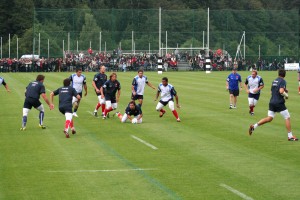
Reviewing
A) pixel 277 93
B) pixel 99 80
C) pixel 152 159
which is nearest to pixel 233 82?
pixel 99 80

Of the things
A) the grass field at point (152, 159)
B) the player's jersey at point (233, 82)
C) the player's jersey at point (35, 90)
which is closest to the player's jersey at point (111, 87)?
the grass field at point (152, 159)

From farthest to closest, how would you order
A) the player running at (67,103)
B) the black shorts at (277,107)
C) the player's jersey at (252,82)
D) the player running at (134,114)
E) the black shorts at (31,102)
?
1. the player's jersey at (252,82)
2. the player running at (134,114)
3. the black shorts at (31,102)
4. the player running at (67,103)
5. the black shorts at (277,107)

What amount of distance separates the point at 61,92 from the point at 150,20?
211 ft

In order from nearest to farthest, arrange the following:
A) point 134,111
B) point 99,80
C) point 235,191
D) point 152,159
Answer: point 235,191 < point 152,159 < point 134,111 < point 99,80

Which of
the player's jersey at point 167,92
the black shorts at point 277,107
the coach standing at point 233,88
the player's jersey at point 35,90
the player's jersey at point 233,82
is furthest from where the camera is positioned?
the player's jersey at point 233,82

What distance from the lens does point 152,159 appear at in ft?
64.6

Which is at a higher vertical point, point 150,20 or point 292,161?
point 150,20

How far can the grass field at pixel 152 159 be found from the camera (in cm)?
1571

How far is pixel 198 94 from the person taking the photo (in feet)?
148

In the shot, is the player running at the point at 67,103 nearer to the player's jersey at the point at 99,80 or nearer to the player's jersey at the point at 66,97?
the player's jersey at the point at 66,97

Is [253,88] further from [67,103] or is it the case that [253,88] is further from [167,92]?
[67,103]

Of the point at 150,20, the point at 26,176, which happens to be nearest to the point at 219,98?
the point at 26,176

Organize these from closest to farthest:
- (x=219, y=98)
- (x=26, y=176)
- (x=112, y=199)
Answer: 1. (x=112, y=199)
2. (x=26, y=176)
3. (x=219, y=98)

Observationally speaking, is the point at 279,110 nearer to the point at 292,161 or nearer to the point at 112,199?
the point at 292,161
